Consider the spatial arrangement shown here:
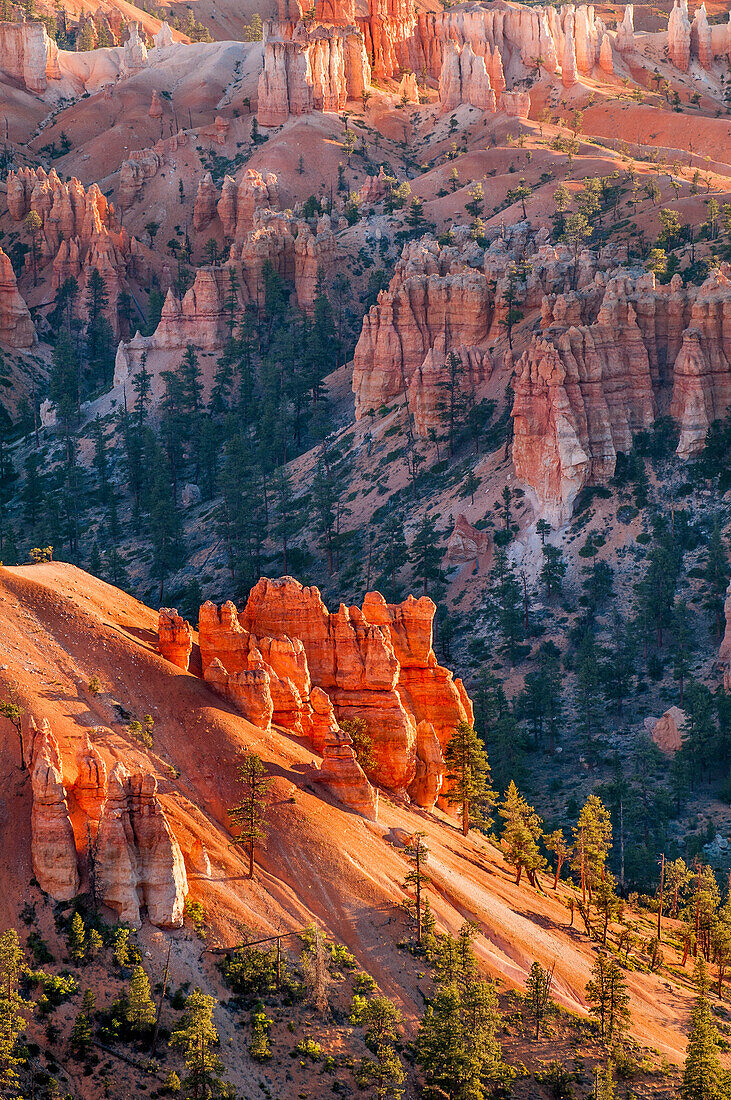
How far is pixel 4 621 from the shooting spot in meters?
61.7

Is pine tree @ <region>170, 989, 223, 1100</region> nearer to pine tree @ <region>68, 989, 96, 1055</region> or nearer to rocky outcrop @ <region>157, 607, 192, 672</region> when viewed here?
pine tree @ <region>68, 989, 96, 1055</region>

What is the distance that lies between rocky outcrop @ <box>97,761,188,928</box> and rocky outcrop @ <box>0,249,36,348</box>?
122 metres

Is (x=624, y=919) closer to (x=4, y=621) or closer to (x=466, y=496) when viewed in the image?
(x=4, y=621)

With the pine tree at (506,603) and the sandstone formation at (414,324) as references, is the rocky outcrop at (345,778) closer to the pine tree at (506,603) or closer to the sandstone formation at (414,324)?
the pine tree at (506,603)

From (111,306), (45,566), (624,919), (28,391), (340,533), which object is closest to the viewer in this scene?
(45,566)

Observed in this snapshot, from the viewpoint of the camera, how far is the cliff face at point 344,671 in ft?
226

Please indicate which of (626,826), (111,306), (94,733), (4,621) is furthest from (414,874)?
(111,306)

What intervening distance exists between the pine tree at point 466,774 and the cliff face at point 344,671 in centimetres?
95

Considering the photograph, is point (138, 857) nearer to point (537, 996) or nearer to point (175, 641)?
point (175, 641)

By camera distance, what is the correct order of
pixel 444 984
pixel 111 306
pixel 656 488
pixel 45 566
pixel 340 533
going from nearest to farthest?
pixel 444 984 → pixel 45 566 → pixel 656 488 → pixel 340 533 → pixel 111 306

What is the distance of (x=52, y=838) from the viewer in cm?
5328

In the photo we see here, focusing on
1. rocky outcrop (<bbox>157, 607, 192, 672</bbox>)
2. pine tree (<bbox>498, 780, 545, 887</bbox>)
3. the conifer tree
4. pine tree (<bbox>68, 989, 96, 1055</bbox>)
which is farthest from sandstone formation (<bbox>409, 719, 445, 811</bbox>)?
the conifer tree

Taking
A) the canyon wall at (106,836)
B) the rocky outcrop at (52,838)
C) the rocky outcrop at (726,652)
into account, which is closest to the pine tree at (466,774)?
the canyon wall at (106,836)

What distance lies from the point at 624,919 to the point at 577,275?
64.9m
